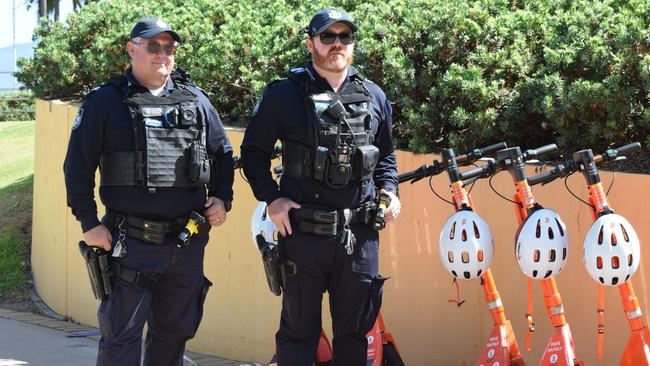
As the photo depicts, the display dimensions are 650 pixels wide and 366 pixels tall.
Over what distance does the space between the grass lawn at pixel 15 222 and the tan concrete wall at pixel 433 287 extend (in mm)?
2962

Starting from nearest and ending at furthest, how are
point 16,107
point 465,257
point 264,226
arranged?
point 465,257, point 264,226, point 16,107

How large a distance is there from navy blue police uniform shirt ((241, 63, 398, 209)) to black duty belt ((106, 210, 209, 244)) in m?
0.44

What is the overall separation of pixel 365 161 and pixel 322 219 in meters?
0.34

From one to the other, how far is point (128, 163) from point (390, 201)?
4.19ft

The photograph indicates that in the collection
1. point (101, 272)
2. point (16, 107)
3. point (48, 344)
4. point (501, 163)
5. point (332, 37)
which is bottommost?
point (48, 344)

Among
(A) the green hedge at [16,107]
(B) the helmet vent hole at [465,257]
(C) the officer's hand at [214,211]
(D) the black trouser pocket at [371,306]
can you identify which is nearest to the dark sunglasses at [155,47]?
(C) the officer's hand at [214,211]

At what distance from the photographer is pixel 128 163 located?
16.5 feet

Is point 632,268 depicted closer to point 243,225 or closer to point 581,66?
point 581,66

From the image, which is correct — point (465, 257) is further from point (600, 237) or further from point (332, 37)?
point (332, 37)

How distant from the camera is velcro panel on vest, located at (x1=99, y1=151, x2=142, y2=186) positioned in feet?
16.4

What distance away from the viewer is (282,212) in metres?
4.93

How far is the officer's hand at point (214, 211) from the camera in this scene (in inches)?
205

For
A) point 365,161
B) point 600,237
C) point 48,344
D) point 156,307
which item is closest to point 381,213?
point 365,161

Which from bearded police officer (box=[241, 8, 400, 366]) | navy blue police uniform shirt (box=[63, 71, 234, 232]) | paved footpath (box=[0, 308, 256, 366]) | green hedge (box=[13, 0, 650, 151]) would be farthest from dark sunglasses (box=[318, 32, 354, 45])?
paved footpath (box=[0, 308, 256, 366])
